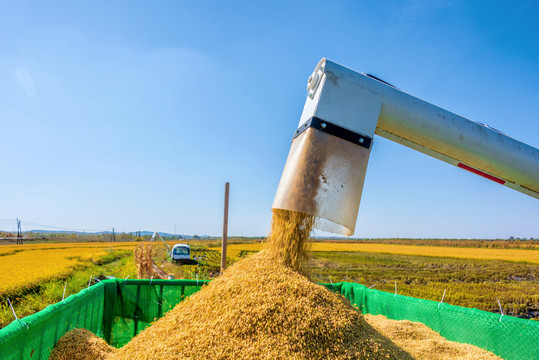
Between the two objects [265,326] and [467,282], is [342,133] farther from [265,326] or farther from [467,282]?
[467,282]

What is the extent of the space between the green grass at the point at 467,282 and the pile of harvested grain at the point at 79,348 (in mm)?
5464

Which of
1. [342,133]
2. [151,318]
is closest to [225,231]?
[151,318]

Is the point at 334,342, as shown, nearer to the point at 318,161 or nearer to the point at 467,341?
the point at 318,161

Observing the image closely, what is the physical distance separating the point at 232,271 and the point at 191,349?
2.34 feet

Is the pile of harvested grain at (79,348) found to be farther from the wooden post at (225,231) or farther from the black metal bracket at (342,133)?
the wooden post at (225,231)

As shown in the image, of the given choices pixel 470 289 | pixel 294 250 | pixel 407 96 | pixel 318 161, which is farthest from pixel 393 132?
pixel 470 289

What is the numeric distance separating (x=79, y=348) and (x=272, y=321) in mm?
1546

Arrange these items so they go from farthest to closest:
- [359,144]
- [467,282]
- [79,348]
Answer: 1. [467,282]
2. [79,348]
3. [359,144]

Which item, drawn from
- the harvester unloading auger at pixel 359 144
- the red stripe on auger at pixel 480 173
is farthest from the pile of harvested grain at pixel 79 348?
the red stripe on auger at pixel 480 173

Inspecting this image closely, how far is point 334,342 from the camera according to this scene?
6.50ft

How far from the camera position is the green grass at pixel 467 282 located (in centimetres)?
1082

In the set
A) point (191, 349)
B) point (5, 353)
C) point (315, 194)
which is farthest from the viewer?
point (191, 349)

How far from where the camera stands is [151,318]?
3922 mm

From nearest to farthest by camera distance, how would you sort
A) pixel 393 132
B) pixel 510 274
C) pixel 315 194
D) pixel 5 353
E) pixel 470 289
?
pixel 315 194 → pixel 393 132 → pixel 5 353 → pixel 470 289 → pixel 510 274
